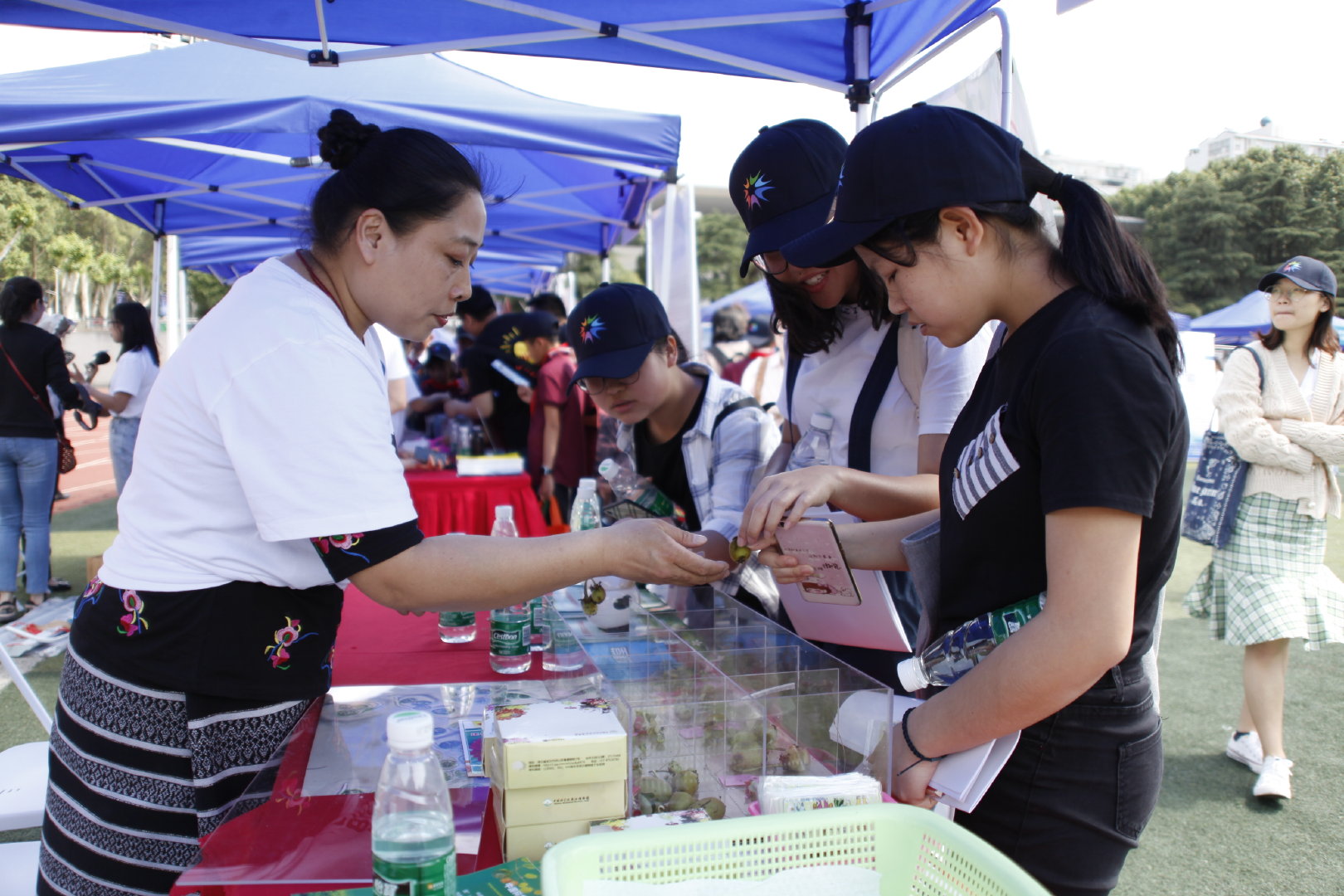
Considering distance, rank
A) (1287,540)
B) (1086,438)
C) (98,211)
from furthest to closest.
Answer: (98,211)
(1287,540)
(1086,438)

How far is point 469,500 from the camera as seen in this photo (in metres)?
4.64

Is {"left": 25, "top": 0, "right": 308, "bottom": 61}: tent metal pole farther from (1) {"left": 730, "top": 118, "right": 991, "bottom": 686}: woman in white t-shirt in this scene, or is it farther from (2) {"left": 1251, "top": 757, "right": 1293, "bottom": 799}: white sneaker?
(2) {"left": 1251, "top": 757, "right": 1293, "bottom": 799}: white sneaker

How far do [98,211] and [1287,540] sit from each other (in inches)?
342

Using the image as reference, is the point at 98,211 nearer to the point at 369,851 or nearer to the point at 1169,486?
the point at 369,851

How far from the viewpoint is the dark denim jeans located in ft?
3.90

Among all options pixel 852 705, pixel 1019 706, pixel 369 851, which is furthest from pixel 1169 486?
pixel 369 851

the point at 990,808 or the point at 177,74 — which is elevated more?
the point at 177,74

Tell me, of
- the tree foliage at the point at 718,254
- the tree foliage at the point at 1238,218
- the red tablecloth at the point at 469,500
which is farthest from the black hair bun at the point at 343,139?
the tree foliage at the point at 718,254

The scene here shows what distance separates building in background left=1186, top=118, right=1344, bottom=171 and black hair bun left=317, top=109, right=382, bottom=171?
2626 millimetres

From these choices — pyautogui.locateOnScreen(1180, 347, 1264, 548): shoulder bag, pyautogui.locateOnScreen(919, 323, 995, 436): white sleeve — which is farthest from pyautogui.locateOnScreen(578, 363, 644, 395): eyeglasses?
pyautogui.locateOnScreen(1180, 347, 1264, 548): shoulder bag

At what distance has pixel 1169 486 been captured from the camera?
1.08 m

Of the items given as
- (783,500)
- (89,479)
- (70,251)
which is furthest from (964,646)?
(89,479)

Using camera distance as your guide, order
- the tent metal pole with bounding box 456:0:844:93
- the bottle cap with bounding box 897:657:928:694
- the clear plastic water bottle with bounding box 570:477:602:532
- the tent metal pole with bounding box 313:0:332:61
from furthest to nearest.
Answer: the tent metal pole with bounding box 313:0:332:61, the tent metal pole with bounding box 456:0:844:93, the clear plastic water bottle with bounding box 570:477:602:532, the bottle cap with bounding box 897:657:928:694

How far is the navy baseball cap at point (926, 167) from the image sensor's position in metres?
1.09
